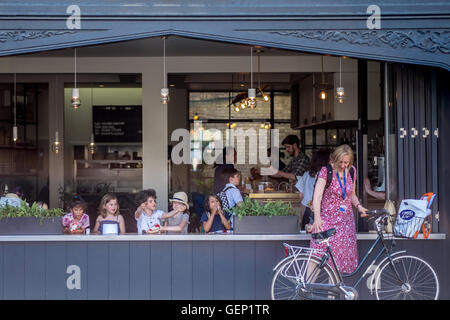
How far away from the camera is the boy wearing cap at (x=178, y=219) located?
5.88 meters

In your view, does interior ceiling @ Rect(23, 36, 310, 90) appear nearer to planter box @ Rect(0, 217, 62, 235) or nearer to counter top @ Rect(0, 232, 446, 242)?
planter box @ Rect(0, 217, 62, 235)

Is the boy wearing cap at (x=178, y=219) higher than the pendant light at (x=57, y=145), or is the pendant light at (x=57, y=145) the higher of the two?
the pendant light at (x=57, y=145)

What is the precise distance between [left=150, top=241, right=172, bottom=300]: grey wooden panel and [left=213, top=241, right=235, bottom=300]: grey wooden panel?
0.41m

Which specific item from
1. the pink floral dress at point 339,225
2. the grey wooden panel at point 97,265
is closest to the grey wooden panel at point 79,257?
the grey wooden panel at point 97,265

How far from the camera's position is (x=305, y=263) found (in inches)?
207

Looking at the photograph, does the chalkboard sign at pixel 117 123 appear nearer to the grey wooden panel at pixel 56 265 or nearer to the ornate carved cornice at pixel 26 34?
the grey wooden panel at pixel 56 265

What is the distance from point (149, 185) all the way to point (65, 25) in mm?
4662

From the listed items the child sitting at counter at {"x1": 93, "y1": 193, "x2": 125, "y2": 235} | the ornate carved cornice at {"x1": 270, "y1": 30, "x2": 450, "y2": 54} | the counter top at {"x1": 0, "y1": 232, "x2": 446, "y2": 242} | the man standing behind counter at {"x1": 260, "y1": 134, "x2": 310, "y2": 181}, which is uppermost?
the ornate carved cornice at {"x1": 270, "y1": 30, "x2": 450, "y2": 54}

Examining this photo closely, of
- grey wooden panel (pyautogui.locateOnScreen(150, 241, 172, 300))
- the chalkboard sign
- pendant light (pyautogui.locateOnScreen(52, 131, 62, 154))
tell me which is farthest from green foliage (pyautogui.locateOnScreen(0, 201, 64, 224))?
the chalkboard sign

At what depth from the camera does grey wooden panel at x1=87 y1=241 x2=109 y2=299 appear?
18.8ft
